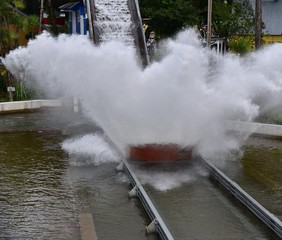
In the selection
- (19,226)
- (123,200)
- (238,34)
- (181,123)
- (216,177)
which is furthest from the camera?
(238,34)

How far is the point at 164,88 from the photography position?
907 cm

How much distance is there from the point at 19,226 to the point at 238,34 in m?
16.4

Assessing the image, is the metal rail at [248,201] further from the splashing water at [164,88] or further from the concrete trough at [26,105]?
the concrete trough at [26,105]

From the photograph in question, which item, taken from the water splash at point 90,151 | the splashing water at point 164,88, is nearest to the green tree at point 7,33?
the water splash at point 90,151

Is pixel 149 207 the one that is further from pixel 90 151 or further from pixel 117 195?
pixel 90 151

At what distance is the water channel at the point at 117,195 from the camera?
658 centimetres

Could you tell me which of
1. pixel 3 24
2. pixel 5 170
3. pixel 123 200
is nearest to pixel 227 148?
pixel 123 200

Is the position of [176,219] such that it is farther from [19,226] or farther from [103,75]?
[103,75]

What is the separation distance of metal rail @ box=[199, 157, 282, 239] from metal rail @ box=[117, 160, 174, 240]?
4.49 ft

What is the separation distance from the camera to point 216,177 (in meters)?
8.81

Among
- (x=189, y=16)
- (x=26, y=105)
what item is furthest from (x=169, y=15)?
(x=26, y=105)

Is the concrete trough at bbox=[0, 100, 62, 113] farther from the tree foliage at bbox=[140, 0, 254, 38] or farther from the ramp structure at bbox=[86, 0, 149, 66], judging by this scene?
the tree foliage at bbox=[140, 0, 254, 38]

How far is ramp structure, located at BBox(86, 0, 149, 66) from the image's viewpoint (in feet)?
62.9

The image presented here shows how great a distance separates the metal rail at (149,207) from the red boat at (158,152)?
19.3 inches
